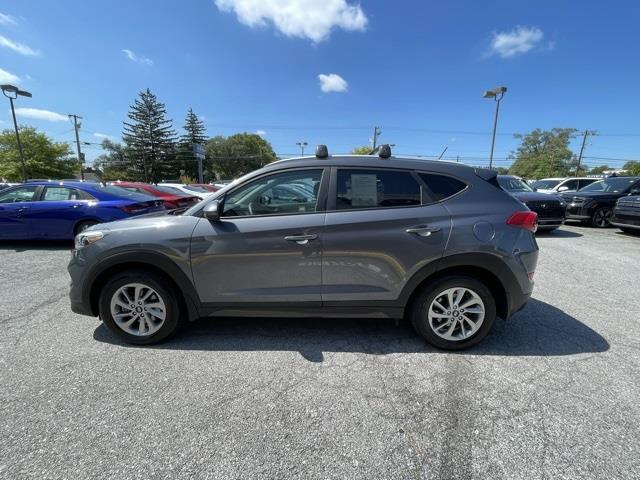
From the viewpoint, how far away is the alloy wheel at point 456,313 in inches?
105

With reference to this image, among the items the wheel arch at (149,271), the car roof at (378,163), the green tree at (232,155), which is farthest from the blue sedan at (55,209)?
the green tree at (232,155)

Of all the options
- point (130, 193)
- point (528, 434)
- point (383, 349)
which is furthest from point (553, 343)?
point (130, 193)

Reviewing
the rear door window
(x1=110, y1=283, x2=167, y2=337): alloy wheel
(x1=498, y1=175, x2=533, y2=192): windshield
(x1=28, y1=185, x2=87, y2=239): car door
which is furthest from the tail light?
(x1=498, y1=175, x2=533, y2=192): windshield

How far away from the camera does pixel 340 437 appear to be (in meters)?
1.84

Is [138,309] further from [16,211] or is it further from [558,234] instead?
[558,234]

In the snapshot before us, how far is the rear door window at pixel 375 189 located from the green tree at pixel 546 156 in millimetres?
78231

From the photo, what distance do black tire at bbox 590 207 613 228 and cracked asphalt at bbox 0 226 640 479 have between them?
28.9 ft

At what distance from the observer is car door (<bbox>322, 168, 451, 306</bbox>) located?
8.39ft

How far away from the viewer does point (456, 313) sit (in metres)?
2.68

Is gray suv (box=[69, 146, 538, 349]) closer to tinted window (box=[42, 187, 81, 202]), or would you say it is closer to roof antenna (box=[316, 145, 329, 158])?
roof antenna (box=[316, 145, 329, 158])

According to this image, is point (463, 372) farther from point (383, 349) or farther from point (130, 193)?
point (130, 193)

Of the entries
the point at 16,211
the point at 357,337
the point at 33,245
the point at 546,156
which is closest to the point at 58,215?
the point at 16,211

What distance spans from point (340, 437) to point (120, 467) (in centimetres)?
124

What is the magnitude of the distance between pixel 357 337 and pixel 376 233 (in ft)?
3.64
